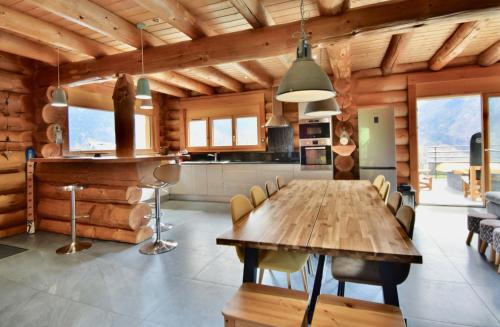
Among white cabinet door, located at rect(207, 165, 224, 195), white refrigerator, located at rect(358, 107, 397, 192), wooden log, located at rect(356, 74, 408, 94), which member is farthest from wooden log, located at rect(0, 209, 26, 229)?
wooden log, located at rect(356, 74, 408, 94)

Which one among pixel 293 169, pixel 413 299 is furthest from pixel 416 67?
pixel 413 299

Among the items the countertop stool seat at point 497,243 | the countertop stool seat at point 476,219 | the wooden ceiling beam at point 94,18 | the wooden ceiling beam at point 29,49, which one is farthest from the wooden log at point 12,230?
the countertop stool seat at point 476,219

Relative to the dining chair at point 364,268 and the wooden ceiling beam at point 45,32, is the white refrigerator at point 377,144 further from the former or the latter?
the wooden ceiling beam at point 45,32

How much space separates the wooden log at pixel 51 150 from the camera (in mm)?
4305

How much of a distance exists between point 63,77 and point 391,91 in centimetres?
590

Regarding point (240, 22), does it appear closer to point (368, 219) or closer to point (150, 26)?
point (150, 26)

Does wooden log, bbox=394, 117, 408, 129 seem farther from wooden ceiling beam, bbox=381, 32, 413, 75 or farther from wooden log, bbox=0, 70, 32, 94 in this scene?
wooden log, bbox=0, 70, 32, 94

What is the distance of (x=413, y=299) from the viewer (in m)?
2.17

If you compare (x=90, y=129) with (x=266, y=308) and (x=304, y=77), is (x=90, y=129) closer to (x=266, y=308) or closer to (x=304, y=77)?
(x=304, y=77)

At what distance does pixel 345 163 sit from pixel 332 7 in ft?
10.1

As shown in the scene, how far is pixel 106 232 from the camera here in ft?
12.4

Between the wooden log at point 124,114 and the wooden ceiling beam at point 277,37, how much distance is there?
226 mm

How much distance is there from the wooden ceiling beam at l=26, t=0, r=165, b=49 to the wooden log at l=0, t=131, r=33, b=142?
221cm

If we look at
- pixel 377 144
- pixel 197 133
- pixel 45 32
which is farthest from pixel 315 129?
pixel 45 32
